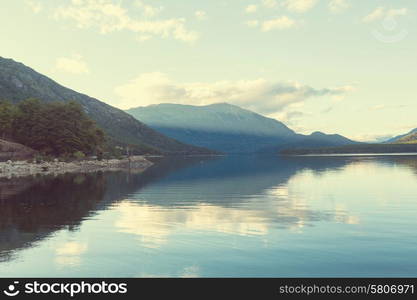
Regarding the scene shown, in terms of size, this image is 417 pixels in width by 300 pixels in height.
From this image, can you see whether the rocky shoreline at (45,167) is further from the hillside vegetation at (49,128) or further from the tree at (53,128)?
the tree at (53,128)

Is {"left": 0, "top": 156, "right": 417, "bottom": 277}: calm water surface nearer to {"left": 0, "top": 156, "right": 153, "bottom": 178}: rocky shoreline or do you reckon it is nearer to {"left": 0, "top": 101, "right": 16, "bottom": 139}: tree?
{"left": 0, "top": 156, "right": 153, "bottom": 178}: rocky shoreline

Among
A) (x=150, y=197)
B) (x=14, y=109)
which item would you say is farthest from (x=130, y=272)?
(x=14, y=109)

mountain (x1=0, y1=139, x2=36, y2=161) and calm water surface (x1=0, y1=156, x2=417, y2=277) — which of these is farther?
mountain (x1=0, y1=139, x2=36, y2=161)

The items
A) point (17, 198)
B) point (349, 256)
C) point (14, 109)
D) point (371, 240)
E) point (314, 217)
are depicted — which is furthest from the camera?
point (14, 109)

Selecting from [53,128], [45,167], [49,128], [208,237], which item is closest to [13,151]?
[45,167]

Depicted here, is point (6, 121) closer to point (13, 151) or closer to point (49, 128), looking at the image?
point (49, 128)

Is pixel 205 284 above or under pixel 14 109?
under

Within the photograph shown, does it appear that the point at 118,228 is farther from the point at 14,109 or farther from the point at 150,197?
the point at 14,109

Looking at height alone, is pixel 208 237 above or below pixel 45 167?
below

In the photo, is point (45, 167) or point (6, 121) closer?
point (45, 167)

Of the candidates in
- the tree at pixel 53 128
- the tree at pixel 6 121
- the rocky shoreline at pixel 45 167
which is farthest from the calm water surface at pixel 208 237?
the tree at pixel 6 121

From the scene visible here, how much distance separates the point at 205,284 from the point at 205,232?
10.8 metres

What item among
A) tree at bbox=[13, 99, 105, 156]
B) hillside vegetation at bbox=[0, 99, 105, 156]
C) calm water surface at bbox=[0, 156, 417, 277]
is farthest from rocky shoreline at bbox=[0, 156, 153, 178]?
calm water surface at bbox=[0, 156, 417, 277]

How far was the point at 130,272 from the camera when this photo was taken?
17172mm
